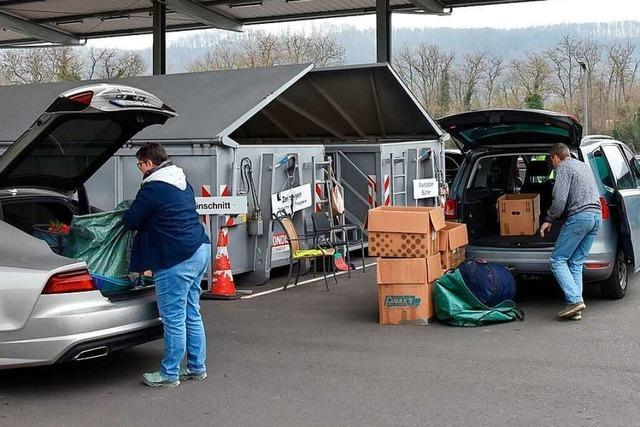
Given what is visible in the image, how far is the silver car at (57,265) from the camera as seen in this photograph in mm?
5219

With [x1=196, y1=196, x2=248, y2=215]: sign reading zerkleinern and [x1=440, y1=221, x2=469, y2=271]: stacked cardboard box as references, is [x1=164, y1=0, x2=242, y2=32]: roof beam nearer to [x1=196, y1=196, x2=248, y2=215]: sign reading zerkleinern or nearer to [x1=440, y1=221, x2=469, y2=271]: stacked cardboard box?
[x1=196, y1=196, x2=248, y2=215]: sign reading zerkleinern

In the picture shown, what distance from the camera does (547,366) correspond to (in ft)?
20.5

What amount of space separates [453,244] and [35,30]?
21.9 m

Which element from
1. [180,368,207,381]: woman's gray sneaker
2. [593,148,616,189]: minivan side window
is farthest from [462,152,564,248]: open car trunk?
[180,368,207,381]: woman's gray sneaker

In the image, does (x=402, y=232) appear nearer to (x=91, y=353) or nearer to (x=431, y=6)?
(x=91, y=353)

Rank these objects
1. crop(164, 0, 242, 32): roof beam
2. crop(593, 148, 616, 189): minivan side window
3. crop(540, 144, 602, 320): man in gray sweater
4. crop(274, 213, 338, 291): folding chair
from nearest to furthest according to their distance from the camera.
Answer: crop(540, 144, 602, 320): man in gray sweater
crop(593, 148, 616, 189): minivan side window
crop(274, 213, 338, 291): folding chair
crop(164, 0, 242, 32): roof beam

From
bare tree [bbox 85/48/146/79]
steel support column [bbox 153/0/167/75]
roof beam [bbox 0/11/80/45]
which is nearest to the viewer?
steel support column [bbox 153/0/167/75]

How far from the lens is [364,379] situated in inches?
234

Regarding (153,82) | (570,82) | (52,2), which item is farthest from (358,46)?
(153,82)

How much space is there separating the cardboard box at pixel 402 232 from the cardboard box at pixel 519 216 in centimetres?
191

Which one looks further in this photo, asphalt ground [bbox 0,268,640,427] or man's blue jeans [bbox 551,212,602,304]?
man's blue jeans [bbox 551,212,602,304]

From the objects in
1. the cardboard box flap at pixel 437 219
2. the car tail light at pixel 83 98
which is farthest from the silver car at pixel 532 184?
the car tail light at pixel 83 98

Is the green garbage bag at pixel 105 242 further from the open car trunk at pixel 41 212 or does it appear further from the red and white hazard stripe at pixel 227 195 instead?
the red and white hazard stripe at pixel 227 195

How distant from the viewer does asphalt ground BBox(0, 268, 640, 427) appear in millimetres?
5113
